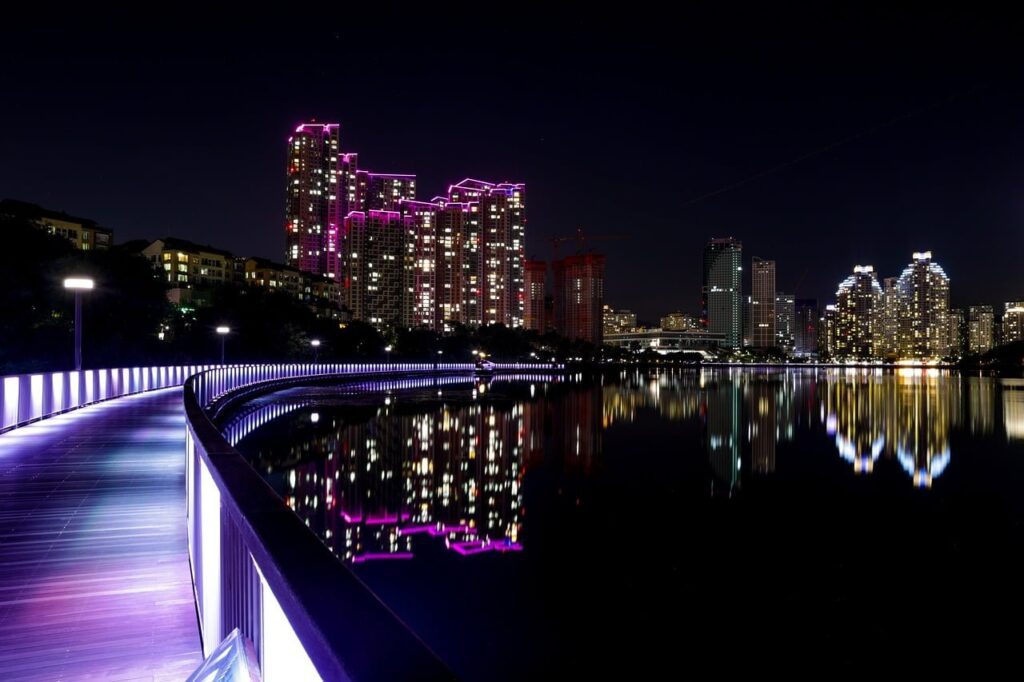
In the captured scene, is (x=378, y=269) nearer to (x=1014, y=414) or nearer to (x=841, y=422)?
(x=1014, y=414)

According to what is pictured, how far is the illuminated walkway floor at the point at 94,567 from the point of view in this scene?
4.29 metres

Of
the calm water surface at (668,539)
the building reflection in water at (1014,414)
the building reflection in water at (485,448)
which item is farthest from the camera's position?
the building reflection in water at (1014,414)

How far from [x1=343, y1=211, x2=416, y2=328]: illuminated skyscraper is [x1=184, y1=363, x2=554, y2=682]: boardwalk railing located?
189434 millimetres

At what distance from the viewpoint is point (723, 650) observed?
8.09 metres

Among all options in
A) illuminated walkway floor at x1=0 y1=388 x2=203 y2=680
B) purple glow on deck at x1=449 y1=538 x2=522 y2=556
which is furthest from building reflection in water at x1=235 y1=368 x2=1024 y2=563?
illuminated walkway floor at x1=0 y1=388 x2=203 y2=680

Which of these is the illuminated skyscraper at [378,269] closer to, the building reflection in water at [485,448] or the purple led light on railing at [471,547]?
the building reflection in water at [485,448]

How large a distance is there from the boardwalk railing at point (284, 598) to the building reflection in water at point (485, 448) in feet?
25.6

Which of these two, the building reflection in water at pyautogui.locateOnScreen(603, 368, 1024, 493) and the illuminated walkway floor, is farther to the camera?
the building reflection in water at pyautogui.locateOnScreen(603, 368, 1024, 493)

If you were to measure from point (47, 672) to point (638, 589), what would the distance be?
24.8 ft

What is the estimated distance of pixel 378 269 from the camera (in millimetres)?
193125

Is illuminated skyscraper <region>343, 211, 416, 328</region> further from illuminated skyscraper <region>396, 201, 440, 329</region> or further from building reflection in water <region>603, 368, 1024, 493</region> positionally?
building reflection in water <region>603, 368, 1024, 493</region>

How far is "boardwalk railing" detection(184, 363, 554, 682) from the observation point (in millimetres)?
1708

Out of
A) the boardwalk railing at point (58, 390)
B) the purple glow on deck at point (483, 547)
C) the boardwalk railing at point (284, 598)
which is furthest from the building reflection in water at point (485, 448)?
the boardwalk railing at point (284, 598)

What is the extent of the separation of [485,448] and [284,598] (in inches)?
875
